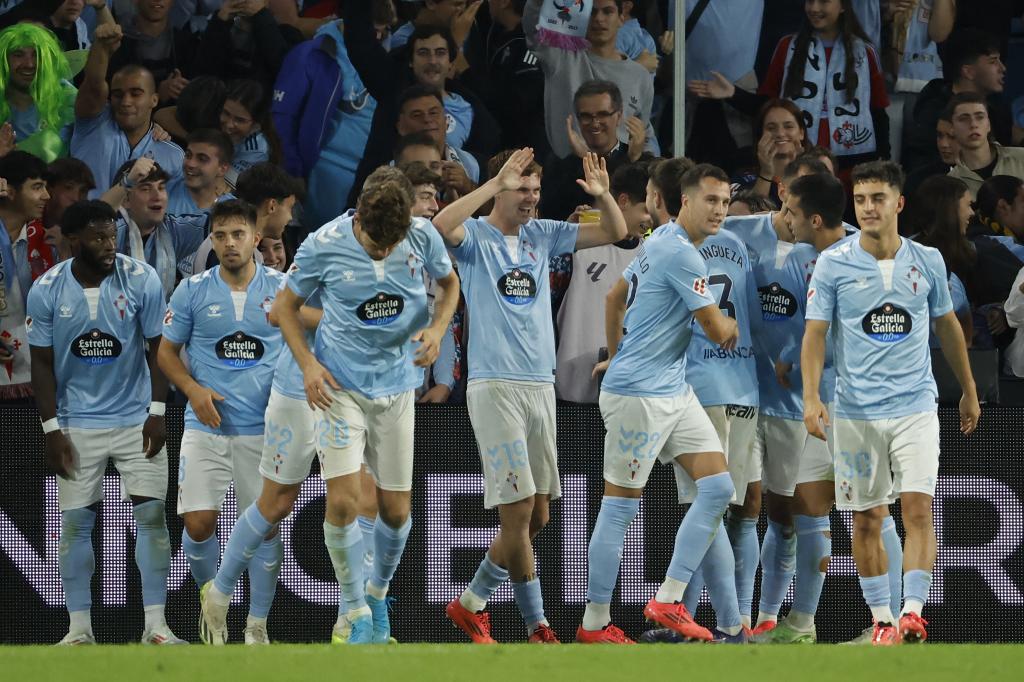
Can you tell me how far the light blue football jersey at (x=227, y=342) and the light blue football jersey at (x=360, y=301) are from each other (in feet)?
2.64

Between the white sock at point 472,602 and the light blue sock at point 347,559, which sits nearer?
the light blue sock at point 347,559

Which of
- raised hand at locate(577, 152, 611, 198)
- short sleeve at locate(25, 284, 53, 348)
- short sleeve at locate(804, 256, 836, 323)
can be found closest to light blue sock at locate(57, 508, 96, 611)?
short sleeve at locate(25, 284, 53, 348)

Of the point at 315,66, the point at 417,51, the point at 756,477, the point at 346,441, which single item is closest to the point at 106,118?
the point at 315,66

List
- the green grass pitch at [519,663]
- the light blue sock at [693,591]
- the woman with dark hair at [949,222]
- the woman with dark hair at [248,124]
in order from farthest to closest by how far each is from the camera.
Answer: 1. the woman with dark hair at [248,124]
2. the woman with dark hair at [949,222]
3. the light blue sock at [693,591]
4. the green grass pitch at [519,663]

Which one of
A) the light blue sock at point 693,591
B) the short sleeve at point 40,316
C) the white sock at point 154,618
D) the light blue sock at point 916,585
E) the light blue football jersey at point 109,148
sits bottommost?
the white sock at point 154,618

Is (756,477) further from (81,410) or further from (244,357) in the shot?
(81,410)

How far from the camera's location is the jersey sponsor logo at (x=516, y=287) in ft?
24.1

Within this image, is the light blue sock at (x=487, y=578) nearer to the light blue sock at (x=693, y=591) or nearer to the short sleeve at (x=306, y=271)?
the light blue sock at (x=693, y=591)

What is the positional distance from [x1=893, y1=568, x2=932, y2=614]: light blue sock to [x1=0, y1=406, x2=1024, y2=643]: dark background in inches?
56.0

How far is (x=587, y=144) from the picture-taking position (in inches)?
364

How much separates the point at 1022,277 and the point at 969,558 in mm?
1586

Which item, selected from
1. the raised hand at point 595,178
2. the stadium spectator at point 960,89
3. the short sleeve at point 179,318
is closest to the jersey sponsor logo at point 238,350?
the short sleeve at point 179,318

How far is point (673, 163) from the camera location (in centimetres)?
748

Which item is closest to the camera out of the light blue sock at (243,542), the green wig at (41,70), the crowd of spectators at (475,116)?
the light blue sock at (243,542)
